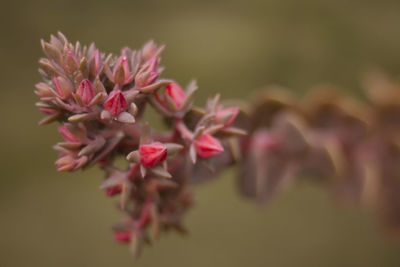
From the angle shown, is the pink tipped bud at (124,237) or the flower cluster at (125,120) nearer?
the flower cluster at (125,120)

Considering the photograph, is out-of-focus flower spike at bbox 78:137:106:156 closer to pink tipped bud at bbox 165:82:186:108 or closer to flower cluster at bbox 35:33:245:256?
flower cluster at bbox 35:33:245:256

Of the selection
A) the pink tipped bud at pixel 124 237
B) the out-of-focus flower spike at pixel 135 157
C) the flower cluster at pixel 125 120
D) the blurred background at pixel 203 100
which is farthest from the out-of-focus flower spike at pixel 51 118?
the blurred background at pixel 203 100

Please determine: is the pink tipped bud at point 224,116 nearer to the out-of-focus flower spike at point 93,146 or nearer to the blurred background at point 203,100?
the out-of-focus flower spike at point 93,146

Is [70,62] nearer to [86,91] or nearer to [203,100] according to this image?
[86,91]

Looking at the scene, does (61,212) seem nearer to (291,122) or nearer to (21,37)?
(21,37)

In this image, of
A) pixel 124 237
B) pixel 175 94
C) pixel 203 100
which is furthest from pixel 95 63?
pixel 203 100

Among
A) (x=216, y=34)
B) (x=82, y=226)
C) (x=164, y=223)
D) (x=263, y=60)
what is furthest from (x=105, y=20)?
(x=164, y=223)
